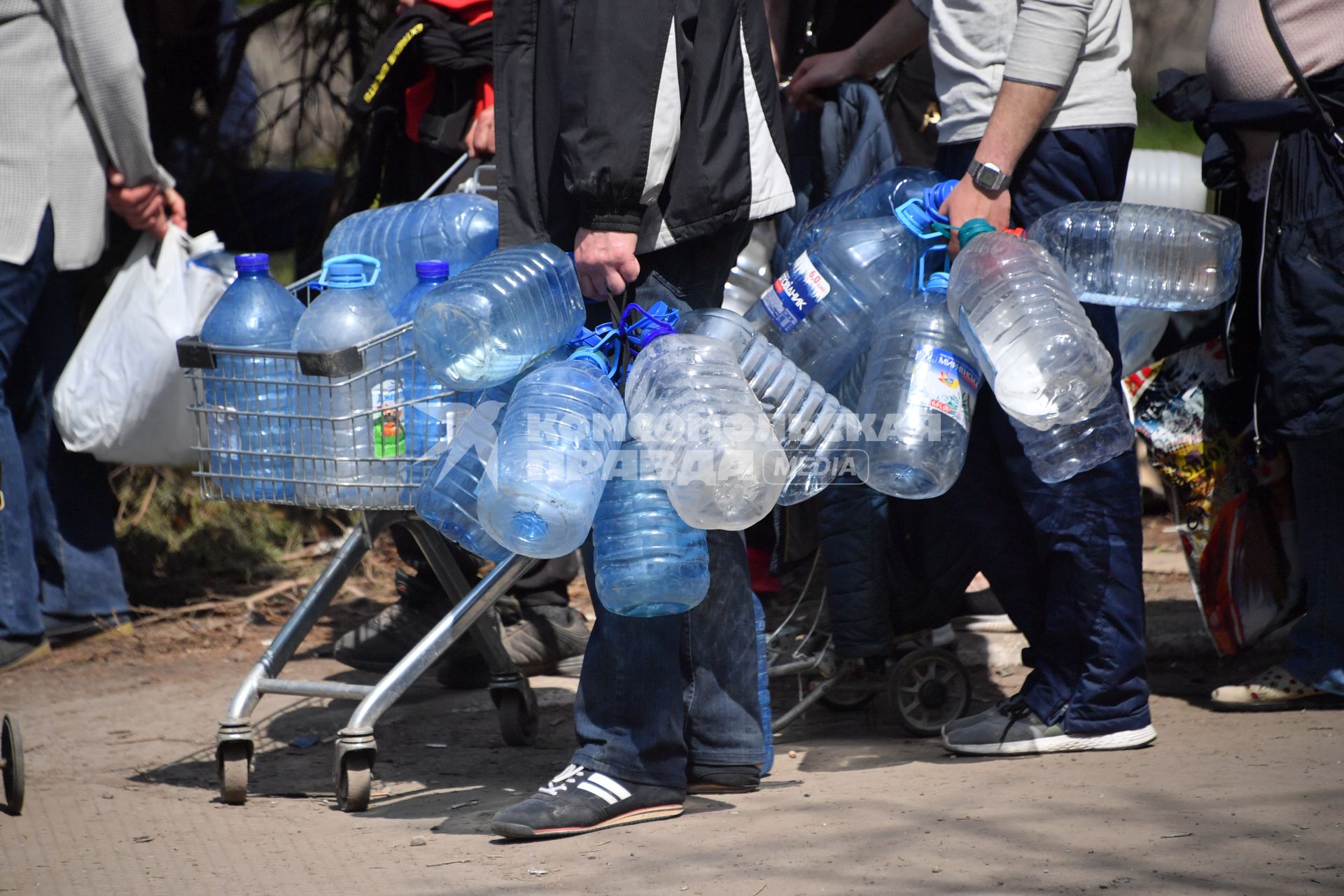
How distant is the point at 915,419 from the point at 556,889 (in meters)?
1.25

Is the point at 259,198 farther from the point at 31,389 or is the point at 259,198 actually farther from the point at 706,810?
the point at 706,810

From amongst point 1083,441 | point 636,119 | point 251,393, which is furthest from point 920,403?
point 251,393

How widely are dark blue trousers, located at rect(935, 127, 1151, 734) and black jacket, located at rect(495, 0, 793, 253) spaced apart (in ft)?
2.15

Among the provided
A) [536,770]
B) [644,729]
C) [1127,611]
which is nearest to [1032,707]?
[1127,611]

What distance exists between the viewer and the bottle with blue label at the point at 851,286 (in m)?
3.17

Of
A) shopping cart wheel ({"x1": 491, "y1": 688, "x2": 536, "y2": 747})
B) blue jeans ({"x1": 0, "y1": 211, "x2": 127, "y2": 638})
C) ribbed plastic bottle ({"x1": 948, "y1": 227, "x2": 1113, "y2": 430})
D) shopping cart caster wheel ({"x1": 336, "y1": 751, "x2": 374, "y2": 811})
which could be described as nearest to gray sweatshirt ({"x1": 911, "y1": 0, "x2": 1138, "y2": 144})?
ribbed plastic bottle ({"x1": 948, "y1": 227, "x2": 1113, "y2": 430})

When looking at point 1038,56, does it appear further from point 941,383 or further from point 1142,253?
point 941,383

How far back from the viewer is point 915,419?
2980 mm

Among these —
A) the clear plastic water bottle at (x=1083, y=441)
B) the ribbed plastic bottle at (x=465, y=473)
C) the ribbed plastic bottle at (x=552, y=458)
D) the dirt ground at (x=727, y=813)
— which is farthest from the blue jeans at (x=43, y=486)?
the clear plastic water bottle at (x=1083, y=441)

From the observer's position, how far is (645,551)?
111 inches

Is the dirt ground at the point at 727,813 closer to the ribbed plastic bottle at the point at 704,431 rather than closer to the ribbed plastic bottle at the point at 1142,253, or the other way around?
the ribbed plastic bottle at the point at 704,431

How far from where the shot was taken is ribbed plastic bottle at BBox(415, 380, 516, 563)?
300cm

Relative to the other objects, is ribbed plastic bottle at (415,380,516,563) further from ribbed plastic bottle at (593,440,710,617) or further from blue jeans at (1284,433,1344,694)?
blue jeans at (1284,433,1344,694)

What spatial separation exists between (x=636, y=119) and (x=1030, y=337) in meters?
0.97
